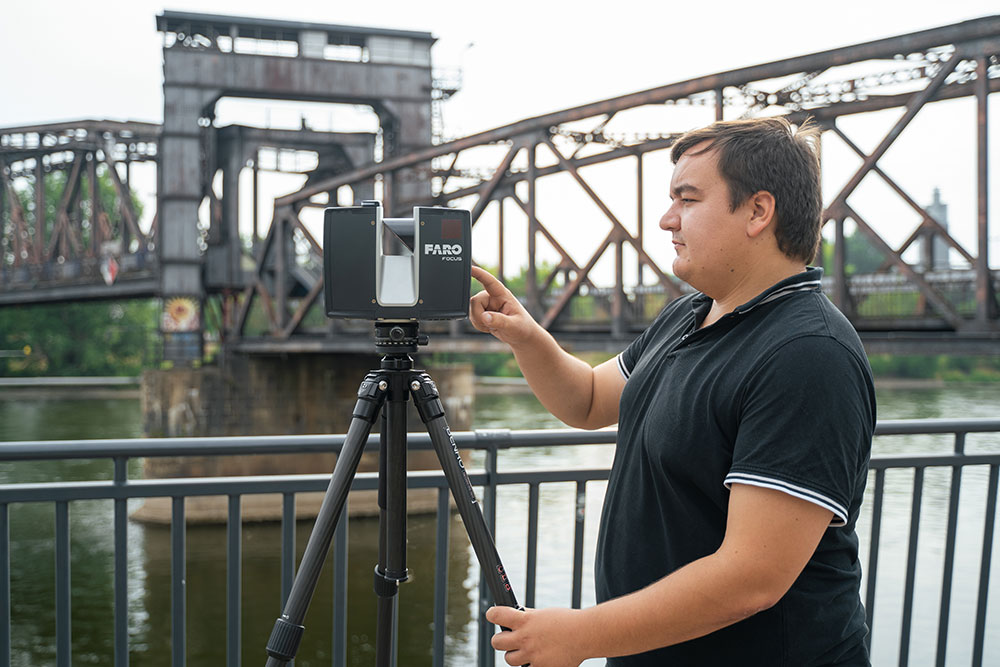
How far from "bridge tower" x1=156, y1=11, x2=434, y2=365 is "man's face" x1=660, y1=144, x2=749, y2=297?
23312 millimetres

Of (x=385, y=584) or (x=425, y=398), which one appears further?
(x=385, y=584)

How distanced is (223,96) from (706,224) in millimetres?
26580

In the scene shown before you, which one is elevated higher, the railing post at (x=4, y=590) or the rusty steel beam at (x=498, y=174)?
the rusty steel beam at (x=498, y=174)

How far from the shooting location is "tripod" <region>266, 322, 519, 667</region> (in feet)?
5.42

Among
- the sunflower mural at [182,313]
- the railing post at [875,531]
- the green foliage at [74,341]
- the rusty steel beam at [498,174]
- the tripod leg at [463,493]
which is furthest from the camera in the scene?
the green foliage at [74,341]

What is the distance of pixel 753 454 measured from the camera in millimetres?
1247

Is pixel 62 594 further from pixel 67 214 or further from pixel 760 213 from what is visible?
pixel 67 214

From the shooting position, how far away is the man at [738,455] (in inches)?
48.7

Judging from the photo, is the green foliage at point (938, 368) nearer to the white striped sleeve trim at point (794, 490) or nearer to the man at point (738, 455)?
the man at point (738, 455)

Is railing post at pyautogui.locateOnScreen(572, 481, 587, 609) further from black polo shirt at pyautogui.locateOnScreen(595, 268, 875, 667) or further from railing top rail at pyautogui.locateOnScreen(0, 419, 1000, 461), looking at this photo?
black polo shirt at pyautogui.locateOnScreen(595, 268, 875, 667)

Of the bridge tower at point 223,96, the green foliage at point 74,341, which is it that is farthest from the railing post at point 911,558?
the green foliage at point 74,341

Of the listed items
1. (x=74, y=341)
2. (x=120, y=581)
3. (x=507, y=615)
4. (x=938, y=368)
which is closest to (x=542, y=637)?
(x=507, y=615)

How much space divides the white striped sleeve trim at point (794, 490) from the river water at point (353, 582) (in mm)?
9065

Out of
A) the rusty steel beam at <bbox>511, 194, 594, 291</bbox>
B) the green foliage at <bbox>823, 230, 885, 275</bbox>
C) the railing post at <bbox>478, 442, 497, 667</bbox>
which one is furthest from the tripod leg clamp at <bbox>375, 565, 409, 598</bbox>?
the green foliage at <bbox>823, 230, 885, 275</bbox>
